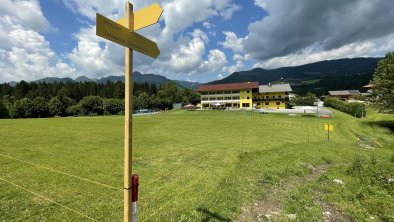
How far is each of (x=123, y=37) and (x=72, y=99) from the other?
463ft

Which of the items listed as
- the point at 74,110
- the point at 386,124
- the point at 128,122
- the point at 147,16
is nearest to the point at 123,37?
the point at 147,16

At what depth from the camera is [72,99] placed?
13000 centimetres

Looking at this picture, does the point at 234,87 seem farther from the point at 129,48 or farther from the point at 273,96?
the point at 129,48

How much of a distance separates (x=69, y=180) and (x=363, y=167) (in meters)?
16.3

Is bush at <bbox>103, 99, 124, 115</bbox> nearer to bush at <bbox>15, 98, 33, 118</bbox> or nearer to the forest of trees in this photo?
the forest of trees

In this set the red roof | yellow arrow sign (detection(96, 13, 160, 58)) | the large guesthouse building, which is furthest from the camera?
the red roof

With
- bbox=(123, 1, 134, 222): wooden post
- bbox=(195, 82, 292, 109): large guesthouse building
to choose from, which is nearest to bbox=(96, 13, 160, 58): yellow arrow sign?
bbox=(123, 1, 134, 222): wooden post

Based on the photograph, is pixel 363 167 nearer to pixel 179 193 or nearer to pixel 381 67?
pixel 179 193

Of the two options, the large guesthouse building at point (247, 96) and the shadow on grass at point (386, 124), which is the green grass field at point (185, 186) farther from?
the large guesthouse building at point (247, 96)

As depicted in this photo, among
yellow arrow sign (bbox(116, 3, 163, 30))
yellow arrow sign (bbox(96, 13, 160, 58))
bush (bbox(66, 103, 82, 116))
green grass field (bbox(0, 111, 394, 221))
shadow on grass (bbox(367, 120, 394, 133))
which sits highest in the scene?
yellow arrow sign (bbox(116, 3, 163, 30))

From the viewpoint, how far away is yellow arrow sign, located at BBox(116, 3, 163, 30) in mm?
4945

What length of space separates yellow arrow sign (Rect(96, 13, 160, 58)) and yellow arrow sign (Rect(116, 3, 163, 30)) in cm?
25

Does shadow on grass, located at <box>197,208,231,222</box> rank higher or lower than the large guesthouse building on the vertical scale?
lower

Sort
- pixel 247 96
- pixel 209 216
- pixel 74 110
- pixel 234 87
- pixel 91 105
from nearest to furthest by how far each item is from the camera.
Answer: pixel 209 216, pixel 247 96, pixel 234 87, pixel 74 110, pixel 91 105
